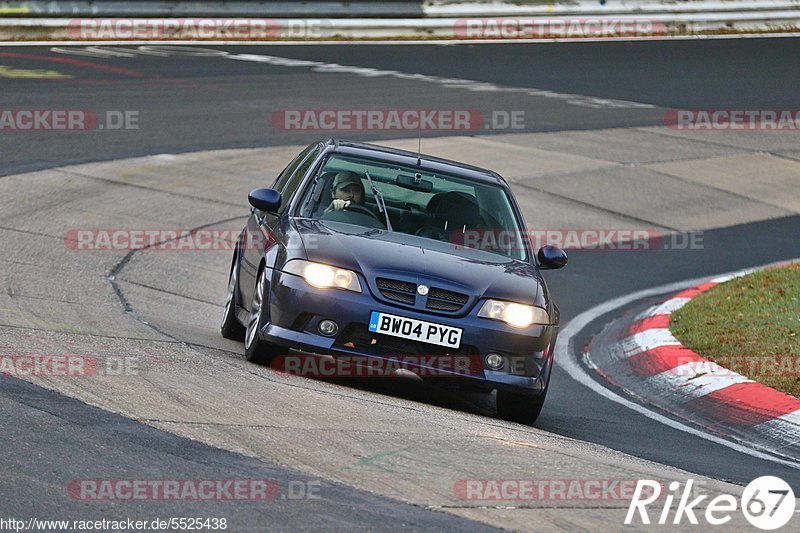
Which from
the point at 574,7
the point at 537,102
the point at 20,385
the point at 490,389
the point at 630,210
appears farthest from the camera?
the point at 574,7

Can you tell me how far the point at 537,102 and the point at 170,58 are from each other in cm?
631

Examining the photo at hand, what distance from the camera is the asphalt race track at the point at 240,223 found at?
577cm

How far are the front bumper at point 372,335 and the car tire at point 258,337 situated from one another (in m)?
0.13

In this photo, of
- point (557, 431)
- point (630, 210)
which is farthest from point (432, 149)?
point (557, 431)

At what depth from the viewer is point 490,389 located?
323 inches

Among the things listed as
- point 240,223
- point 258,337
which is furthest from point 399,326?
point 240,223

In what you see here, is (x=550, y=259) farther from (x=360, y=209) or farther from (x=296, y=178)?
(x=296, y=178)

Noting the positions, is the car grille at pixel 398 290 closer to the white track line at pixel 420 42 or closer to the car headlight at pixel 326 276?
the car headlight at pixel 326 276

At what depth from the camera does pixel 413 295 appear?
801cm

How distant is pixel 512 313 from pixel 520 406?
2.04 ft

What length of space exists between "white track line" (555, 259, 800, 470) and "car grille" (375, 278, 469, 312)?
1.87m

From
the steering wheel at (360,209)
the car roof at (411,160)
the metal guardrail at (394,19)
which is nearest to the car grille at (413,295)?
the steering wheel at (360,209)

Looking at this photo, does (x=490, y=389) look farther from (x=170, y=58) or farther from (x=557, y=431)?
(x=170, y=58)

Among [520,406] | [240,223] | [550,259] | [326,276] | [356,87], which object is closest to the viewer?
[326,276]
